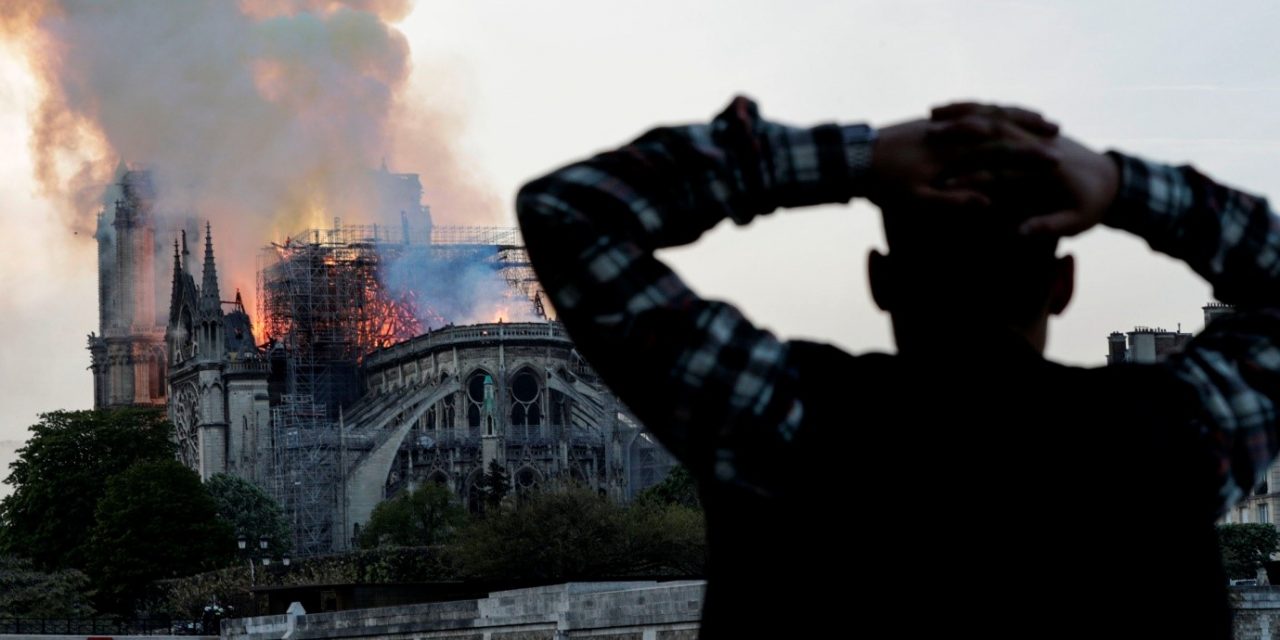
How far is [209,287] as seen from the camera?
12425cm

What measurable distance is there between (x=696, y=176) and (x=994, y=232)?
393mm

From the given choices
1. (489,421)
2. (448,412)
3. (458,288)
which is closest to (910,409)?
(489,421)

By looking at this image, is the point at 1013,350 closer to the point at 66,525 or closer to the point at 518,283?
the point at 66,525

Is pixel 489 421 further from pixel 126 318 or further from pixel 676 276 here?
pixel 676 276

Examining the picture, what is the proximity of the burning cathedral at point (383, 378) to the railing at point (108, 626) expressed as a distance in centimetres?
2960

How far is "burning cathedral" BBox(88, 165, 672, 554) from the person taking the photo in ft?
354

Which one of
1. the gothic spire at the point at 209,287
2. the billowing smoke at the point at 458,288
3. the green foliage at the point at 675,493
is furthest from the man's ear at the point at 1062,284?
the billowing smoke at the point at 458,288

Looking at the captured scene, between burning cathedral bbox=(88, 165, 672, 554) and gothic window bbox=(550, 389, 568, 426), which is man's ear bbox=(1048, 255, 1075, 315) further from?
gothic window bbox=(550, 389, 568, 426)

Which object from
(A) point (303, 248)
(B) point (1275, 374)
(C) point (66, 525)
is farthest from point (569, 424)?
(B) point (1275, 374)

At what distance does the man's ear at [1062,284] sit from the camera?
137 inches

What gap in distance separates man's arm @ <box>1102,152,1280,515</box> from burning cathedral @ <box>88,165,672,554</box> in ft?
326

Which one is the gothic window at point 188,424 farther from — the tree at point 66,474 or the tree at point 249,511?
the tree at point 249,511

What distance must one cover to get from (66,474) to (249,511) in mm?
8172

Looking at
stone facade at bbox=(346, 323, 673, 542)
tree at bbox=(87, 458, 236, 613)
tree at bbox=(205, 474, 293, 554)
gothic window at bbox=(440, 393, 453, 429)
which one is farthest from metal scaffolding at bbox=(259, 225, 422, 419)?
tree at bbox=(87, 458, 236, 613)
